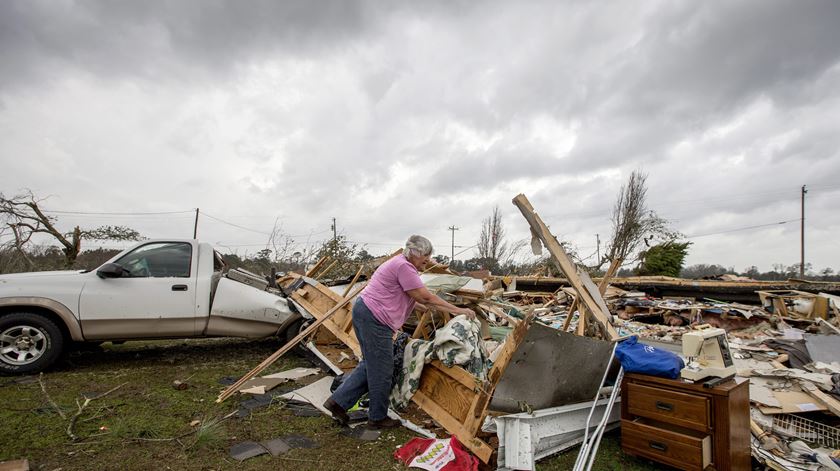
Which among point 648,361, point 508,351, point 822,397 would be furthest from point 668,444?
point 822,397

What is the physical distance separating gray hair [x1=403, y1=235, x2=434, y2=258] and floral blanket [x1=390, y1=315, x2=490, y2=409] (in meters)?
0.66

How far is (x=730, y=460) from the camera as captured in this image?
9.86 feet

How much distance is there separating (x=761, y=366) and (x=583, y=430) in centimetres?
265

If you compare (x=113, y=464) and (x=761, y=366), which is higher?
(x=761, y=366)

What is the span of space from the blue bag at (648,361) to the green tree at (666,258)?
1216 centimetres

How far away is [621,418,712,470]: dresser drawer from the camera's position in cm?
301

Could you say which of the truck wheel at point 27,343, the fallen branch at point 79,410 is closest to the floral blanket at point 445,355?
the fallen branch at point 79,410

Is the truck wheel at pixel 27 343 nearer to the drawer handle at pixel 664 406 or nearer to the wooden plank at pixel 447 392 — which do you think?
the wooden plank at pixel 447 392

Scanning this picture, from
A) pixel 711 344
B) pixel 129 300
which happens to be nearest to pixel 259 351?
pixel 129 300

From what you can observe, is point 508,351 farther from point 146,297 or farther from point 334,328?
point 146,297

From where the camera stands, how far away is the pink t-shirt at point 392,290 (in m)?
3.64

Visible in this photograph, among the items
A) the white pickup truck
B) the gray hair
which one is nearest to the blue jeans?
the gray hair

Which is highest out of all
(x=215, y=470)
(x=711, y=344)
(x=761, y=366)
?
(x=711, y=344)

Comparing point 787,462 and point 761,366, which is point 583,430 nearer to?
point 787,462
